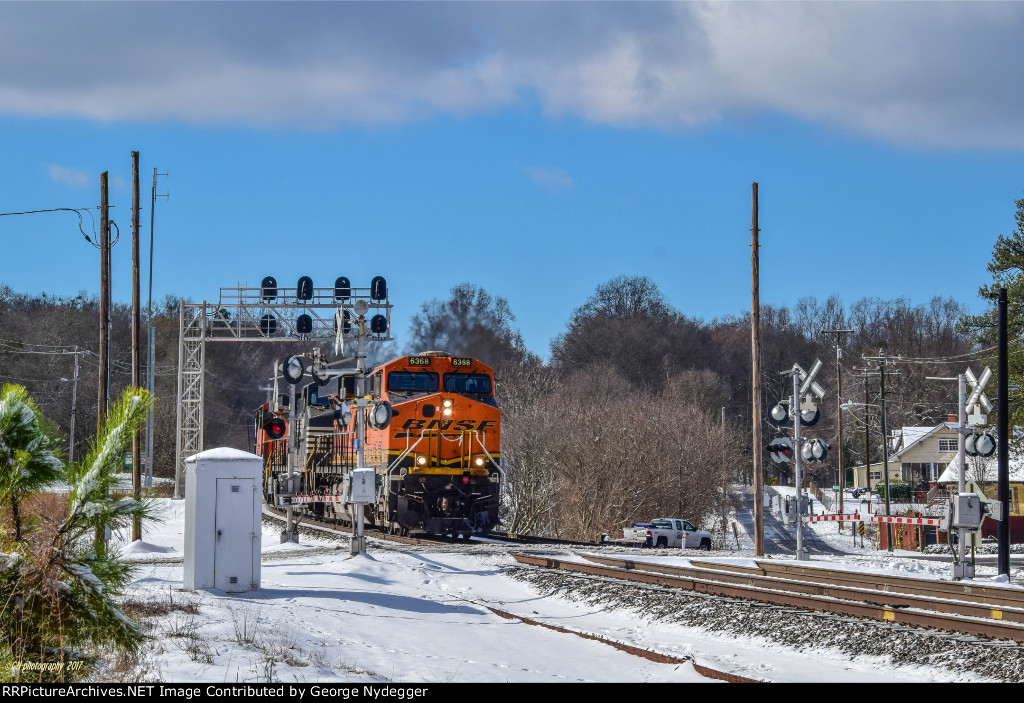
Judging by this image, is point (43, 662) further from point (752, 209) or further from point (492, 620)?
point (752, 209)

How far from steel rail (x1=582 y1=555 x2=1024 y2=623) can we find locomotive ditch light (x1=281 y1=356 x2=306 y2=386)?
7.64 meters

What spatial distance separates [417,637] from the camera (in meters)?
12.0

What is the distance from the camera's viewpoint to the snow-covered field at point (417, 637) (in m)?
9.37

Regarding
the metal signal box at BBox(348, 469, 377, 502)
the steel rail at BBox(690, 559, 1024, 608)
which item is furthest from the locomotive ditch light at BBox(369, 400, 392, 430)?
the steel rail at BBox(690, 559, 1024, 608)

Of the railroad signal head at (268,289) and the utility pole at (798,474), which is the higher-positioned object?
the railroad signal head at (268,289)

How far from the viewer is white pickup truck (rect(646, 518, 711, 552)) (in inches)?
1405

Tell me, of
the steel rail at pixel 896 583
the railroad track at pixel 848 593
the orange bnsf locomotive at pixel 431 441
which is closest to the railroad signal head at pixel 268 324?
the orange bnsf locomotive at pixel 431 441

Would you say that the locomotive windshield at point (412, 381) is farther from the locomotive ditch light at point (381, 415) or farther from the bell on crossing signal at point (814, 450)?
the bell on crossing signal at point (814, 450)

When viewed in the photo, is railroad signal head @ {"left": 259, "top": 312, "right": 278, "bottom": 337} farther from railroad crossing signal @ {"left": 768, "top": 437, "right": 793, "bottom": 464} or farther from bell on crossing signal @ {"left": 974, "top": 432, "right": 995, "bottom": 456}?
bell on crossing signal @ {"left": 974, "top": 432, "right": 995, "bottom": 456}

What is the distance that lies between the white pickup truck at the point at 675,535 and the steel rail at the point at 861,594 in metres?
17.7

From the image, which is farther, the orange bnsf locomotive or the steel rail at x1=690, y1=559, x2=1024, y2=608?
the orange bnsf locomotive
